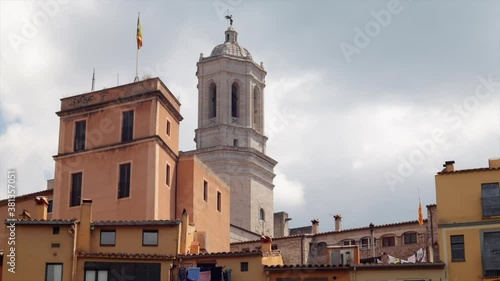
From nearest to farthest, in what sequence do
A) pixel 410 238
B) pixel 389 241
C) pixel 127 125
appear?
pixel 127 125
pixel 410 238
pixel 389 241

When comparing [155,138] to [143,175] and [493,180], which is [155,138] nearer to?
[143,175]

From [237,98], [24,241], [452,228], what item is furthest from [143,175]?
[237,98]

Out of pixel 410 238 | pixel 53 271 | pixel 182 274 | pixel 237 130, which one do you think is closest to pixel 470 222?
pixel 182 274

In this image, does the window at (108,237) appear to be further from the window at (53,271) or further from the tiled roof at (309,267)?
the tiled roof at (309,267)

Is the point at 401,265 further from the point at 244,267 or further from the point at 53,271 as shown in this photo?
the point at 53,271

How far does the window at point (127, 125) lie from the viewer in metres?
55.7

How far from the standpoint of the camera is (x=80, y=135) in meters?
57.1

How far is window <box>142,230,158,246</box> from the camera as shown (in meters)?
46.2

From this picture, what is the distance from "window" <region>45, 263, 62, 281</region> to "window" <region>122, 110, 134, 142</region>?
12.2m

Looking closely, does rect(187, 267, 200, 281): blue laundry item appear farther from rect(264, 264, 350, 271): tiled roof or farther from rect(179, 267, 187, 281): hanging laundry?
rect(264, 264, 350, 271): tiled roof

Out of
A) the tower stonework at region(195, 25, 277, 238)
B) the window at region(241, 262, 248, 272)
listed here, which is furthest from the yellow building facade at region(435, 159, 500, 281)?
the tower stonework at region(195, 25, 277, 238)

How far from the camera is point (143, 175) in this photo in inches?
2126

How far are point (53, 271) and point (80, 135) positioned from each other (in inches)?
536

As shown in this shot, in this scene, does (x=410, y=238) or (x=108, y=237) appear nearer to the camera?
(x=108, y=237)
